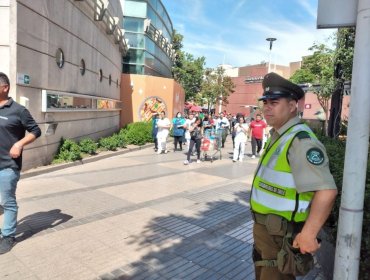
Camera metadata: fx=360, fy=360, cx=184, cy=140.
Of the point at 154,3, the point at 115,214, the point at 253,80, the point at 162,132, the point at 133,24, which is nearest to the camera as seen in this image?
the point at 115,214

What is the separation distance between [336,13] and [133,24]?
70.9 ft

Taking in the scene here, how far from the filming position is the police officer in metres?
2.00

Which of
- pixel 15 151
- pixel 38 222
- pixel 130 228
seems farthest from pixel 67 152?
pixel 15 151

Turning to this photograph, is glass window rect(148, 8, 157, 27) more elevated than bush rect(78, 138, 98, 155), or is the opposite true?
glass window rect(148, 8, 157, 27)

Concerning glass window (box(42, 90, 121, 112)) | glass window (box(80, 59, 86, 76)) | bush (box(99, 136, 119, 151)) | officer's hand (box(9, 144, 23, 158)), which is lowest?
bush (box(99, 136, 119, 151))

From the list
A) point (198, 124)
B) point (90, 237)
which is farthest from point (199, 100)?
point (90, 237)

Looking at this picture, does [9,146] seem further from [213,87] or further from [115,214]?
[213,87]

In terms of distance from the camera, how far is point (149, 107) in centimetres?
2138

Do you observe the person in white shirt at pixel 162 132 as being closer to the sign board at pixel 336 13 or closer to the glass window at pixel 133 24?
the glass window at pixel 133 24

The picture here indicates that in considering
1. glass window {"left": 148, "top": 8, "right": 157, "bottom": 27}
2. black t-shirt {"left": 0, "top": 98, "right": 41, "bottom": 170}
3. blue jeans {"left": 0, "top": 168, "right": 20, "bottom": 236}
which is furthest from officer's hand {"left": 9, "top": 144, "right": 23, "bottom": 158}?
glass window {"left": 148, "top": 8, "right": 157, "bottom": 27}

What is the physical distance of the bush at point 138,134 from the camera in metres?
15.5

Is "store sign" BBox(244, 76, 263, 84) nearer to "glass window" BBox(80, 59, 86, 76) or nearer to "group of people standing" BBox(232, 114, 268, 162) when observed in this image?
"group of people standing" BBox(232, 114, 268, 162)

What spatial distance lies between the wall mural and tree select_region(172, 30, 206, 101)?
2217 centimetres

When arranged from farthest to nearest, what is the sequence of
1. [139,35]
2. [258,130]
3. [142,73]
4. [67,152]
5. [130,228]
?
[142,73]
[139,35]
[258,130]
[67,152]
[130,228]
